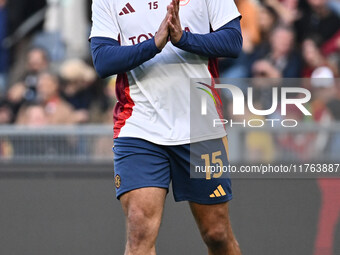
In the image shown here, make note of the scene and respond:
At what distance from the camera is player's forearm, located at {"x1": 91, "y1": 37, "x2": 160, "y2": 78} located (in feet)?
14.2

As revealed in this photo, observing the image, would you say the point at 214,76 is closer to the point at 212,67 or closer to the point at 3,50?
the point at 212,67

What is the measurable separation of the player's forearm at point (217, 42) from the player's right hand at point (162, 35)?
3.6 inches

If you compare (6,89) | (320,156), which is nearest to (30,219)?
(320,156)

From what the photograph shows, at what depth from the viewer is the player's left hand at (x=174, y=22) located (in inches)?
167

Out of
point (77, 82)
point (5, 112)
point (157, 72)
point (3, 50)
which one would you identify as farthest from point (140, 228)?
point (3, 50)

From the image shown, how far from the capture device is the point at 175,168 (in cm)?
461

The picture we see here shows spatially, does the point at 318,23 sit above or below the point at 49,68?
above

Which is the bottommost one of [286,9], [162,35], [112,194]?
[112,194]

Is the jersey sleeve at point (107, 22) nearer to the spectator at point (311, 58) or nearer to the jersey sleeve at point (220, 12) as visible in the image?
the jersey sleeve at point (220, 12)

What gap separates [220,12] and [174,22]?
465mm

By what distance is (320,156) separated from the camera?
6336mm

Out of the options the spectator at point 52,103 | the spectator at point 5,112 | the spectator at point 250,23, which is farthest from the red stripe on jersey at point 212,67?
the spectator at point 5,112

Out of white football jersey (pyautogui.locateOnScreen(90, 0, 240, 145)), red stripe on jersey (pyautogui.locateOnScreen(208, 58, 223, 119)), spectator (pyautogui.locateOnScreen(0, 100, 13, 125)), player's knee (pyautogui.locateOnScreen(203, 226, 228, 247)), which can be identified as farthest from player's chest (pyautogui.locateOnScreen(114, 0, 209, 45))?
spectator (pyautogui.locateOnScreen(0, 100, 13, 125))

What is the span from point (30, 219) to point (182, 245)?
1.31 m
